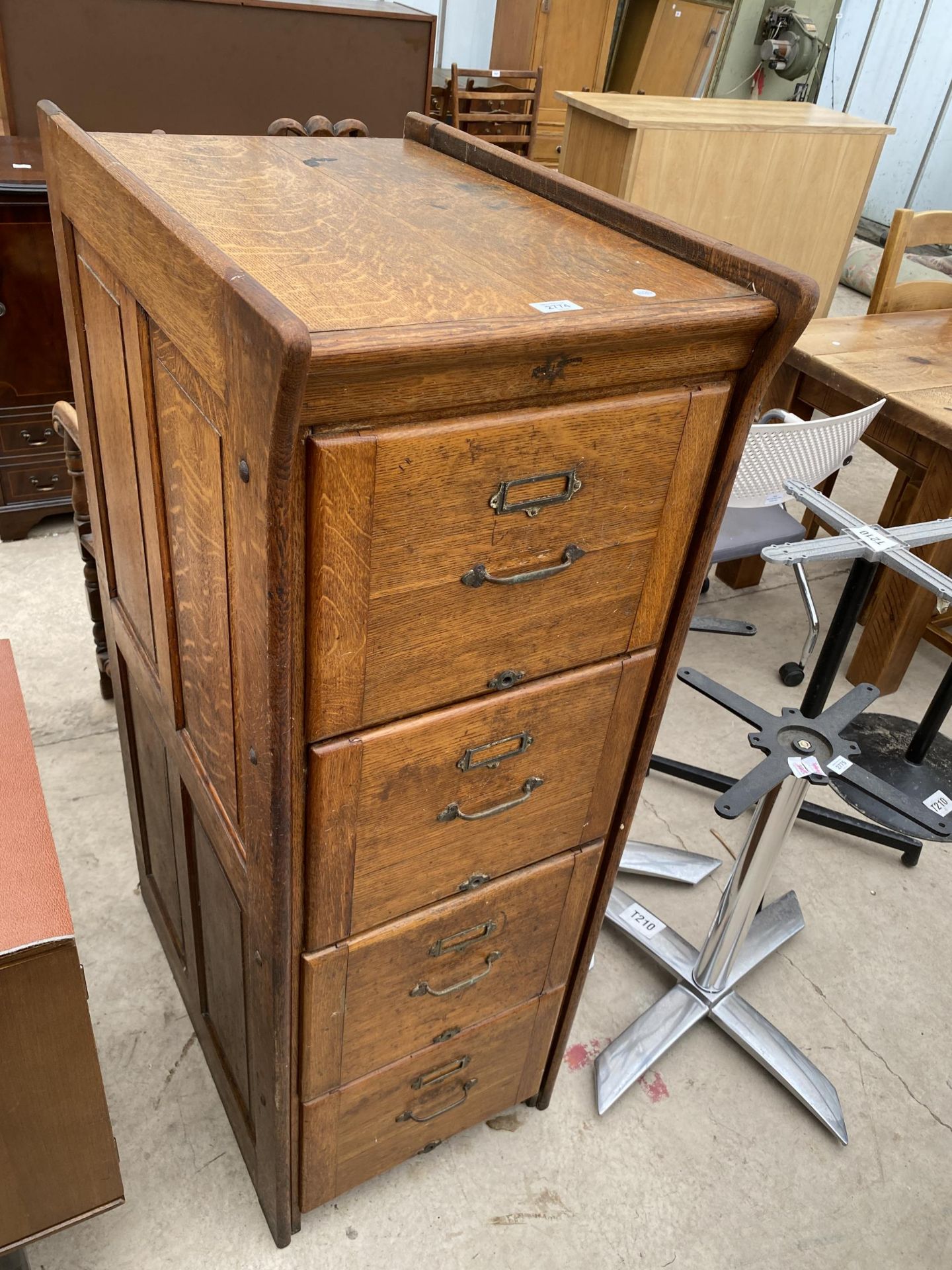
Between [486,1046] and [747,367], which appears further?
A: [486,1046]

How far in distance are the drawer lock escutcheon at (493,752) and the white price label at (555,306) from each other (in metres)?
0.51

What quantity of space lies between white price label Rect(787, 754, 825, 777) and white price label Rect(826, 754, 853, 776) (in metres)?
0.02

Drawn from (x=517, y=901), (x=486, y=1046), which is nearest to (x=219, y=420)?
(x=517, y=901)

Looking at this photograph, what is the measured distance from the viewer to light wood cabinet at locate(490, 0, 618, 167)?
20.2 ft

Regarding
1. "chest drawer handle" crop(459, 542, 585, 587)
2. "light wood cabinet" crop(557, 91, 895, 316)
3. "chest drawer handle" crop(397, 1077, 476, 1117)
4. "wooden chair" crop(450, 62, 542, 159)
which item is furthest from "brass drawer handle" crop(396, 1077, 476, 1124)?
"wooden chair" crop(450, 62, 542, 159)

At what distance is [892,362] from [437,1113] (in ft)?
8.09

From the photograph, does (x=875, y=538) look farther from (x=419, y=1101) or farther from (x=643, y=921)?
(x=419, y=1101)

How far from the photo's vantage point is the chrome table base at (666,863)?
2.33 meters

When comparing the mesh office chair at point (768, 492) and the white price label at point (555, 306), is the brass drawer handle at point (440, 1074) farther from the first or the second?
the white price label at point (555, 306)

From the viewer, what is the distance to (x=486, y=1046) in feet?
5.21

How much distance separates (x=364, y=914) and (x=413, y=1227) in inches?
31.8

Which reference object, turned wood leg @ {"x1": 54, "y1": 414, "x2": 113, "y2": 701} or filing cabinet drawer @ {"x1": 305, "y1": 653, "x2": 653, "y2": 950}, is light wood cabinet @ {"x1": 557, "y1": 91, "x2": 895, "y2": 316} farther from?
filing cabinet drawer @ {"x1": 305, "y1": 653, "x2": 653, "y2": 950}

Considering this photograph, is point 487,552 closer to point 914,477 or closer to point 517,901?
point 517,901

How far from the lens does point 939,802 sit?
1.60 meters
